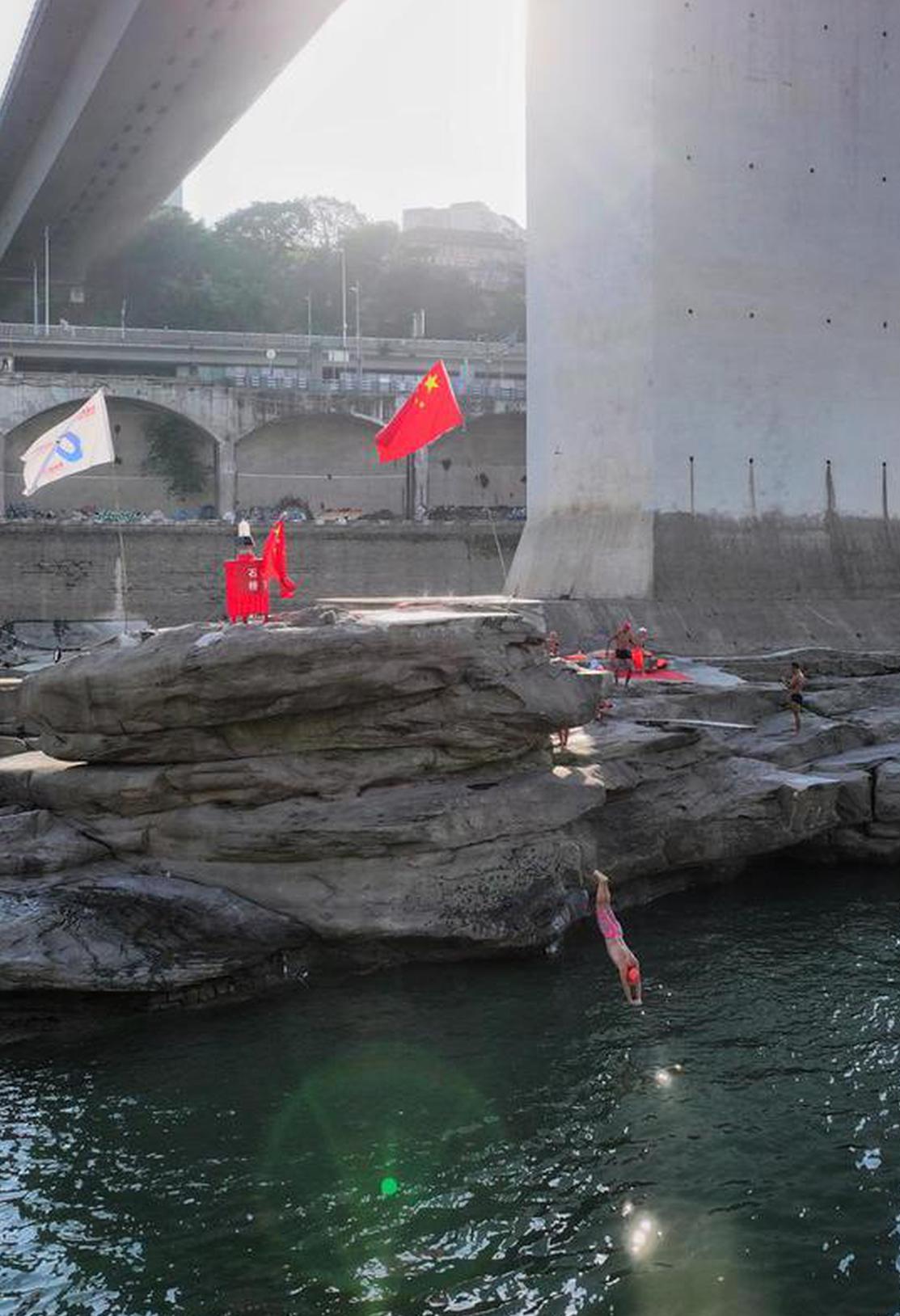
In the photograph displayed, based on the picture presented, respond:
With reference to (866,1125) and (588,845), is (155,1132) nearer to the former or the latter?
(866,1125)

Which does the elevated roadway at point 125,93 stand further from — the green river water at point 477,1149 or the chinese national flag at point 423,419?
the green river water at point 477,1149

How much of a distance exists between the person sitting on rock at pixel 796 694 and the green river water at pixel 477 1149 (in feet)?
18.0

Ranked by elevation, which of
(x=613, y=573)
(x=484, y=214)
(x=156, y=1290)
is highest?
(x=484, y=214)

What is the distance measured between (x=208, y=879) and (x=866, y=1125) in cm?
654

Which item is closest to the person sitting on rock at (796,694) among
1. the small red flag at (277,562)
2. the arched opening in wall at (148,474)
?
the small red flag at (277,562)

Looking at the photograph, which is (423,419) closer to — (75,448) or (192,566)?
(75,448)

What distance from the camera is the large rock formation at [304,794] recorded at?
38.3 feet

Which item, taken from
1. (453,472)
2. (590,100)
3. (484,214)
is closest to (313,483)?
(453,472)

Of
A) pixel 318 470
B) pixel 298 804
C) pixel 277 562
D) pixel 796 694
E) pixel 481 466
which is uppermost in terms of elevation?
pixel 481 466

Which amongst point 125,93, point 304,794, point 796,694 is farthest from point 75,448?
point 125,93

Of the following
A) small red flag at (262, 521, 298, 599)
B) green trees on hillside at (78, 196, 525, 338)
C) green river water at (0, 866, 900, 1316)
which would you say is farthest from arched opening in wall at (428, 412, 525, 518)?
green river water at (0, 866, 900, 1316)

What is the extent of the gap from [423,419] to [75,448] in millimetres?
5134

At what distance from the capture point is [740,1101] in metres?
8.77

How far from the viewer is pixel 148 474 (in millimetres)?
47625
